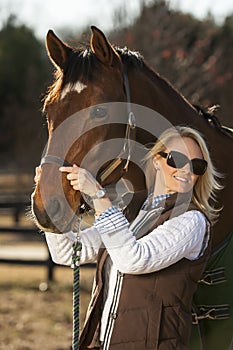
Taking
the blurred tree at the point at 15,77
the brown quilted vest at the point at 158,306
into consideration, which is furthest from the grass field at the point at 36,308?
the blurred tree at the point at 15,77

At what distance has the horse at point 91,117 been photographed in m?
2.59

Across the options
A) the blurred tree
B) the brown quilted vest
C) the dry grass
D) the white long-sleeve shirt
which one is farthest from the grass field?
the blurred tree

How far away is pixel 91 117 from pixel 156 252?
1.75ft

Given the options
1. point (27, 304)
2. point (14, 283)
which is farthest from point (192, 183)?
point (14, 283)

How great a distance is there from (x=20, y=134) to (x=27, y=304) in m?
11.5

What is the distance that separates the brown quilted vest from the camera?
264 cm

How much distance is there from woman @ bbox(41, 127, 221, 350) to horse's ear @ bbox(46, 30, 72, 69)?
461mm

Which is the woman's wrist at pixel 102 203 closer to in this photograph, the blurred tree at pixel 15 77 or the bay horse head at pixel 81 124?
the bay horse head at pixel 81 124

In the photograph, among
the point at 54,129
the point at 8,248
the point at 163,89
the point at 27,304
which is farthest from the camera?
the point at 8,248

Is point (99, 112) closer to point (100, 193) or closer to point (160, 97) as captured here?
point (100, 193)

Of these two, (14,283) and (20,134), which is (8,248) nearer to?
(14,283)

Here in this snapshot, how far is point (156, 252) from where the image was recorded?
2604 mm

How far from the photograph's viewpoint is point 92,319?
2834mm

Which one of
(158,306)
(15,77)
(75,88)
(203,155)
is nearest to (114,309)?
(158,306)
